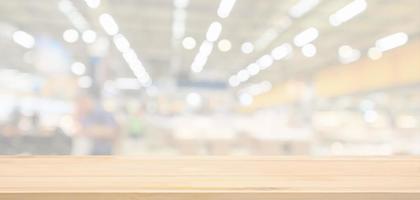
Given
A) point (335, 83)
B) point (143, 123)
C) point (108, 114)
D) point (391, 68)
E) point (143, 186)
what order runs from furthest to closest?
1. point (335, 83)
2. point (391, 68)
3. point (143, 123)
4. point (108, 114)
5. point (143, 186)

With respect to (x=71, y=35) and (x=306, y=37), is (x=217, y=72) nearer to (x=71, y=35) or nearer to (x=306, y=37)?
(x=306, y=37)

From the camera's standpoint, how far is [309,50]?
811 cm

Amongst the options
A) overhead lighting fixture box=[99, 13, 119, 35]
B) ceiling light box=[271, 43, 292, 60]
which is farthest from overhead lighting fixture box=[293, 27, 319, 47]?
overhead lighting fixture box=[99, 13, 119, 35]

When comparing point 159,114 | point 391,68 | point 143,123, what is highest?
point 391,68

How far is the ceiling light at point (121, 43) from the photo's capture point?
463 cm

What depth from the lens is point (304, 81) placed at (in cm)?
714

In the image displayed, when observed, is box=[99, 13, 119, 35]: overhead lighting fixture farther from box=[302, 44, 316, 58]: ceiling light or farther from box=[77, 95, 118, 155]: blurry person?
box=[302, 44, 316, 58]: ceiling light

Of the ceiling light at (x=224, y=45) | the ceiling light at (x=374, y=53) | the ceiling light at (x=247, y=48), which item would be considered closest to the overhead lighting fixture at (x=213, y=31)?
the ceiling light at (x=224, y=45)

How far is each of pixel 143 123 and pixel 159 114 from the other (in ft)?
2.72

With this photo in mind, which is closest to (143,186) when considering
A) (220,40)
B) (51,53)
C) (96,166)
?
(96,166)

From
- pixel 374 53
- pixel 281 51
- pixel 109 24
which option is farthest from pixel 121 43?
pixel 374 53

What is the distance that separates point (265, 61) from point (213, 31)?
332 centimetres

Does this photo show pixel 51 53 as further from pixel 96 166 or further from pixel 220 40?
pixel 220 40

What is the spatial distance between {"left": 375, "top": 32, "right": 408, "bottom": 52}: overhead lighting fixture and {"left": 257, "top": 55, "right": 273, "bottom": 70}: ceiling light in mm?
2043
